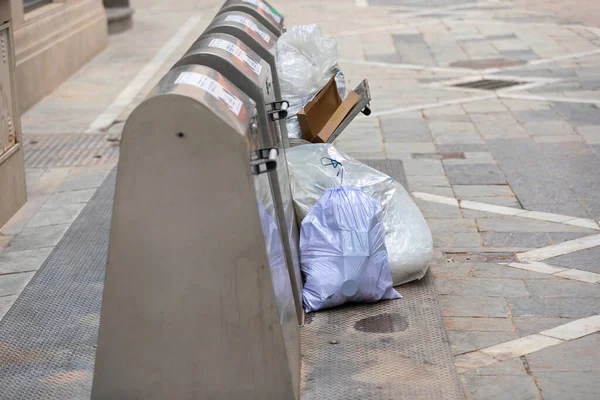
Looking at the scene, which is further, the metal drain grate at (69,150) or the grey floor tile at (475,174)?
the metal drain grate at (69,150)

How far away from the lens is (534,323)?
4582mm

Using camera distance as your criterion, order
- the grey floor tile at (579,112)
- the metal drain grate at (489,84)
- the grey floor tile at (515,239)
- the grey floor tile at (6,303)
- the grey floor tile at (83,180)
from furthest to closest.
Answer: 1. the metal drain grate at (489,84)
2. the grey floor tile at (579,112)
3. the grey floor tile at (83,180)
4. the grey floor tile at (515,239)
5. the grey floor tile at (6,303)

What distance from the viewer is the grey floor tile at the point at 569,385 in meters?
3.82

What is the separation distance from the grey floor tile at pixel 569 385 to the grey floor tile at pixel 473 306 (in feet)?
2.32

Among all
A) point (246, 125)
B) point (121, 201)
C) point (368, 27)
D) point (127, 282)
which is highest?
point (246, 125)

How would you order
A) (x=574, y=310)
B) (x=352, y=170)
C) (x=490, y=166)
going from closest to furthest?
(x=574, y=310) < (x=352, y=170) < (x=490, y=166)

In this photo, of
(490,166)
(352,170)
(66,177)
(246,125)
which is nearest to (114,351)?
(246,125)

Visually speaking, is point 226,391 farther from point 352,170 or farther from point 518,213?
point 518,213

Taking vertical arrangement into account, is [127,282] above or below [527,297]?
above

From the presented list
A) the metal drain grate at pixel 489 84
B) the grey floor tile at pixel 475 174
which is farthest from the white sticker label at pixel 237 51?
the metal drain grate at pixel 489 84

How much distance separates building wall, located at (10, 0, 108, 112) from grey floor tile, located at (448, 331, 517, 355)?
265 inches

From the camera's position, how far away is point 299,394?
3.80 m

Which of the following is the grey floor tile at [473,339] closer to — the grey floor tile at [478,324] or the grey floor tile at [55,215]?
the grey floor tile at [478,324]

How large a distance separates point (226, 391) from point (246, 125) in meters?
1.09
